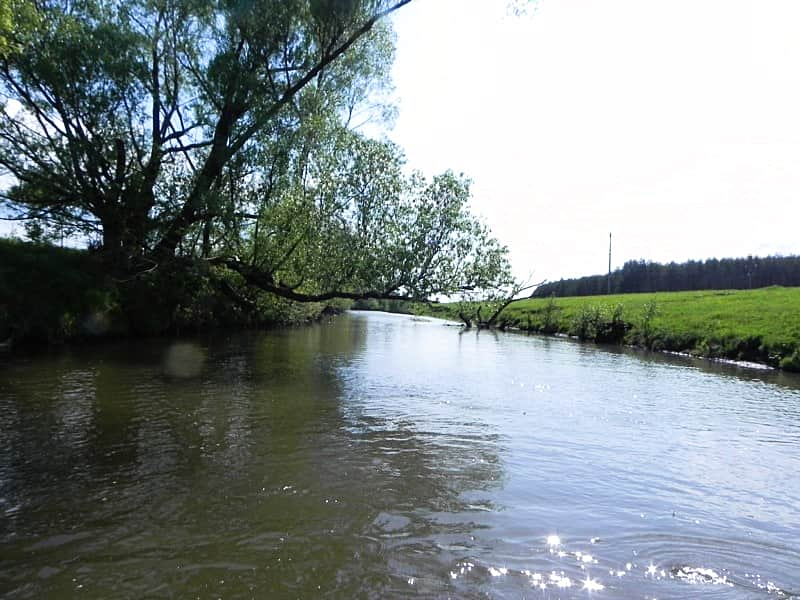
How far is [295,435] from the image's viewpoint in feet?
30.1

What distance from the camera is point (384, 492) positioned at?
263 inches

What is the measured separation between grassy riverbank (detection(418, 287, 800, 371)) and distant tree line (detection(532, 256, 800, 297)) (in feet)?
155

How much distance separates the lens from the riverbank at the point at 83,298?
19109mm

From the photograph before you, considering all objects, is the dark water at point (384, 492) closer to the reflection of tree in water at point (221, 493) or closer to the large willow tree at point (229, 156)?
the reflection of tree in water at point (221, 493)

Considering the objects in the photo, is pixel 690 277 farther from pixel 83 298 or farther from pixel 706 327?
pixel 83 298

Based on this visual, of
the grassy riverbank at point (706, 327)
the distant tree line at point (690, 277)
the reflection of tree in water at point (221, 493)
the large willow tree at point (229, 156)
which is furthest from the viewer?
the distant tree line at point (690, 277)

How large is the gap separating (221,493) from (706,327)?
28.8m

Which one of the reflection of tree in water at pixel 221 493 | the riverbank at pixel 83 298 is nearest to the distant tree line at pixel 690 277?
the riverbank at pixel 83 298

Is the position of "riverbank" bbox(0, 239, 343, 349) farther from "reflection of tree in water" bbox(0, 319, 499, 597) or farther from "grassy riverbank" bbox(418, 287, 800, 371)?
"grassy riverbank" bbox(418, 287, 800, 371)

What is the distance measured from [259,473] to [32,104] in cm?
1878

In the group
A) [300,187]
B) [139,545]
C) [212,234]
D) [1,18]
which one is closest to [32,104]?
[212,234]

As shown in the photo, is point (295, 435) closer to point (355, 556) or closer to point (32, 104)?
point (355, 556)

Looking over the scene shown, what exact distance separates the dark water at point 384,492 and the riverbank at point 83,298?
19.2 feet

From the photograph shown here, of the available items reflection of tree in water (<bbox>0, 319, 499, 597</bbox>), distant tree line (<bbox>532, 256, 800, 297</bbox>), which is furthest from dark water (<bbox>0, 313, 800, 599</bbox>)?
distant tree line (<bbox>532, 256, 800, 297</bbox>)
